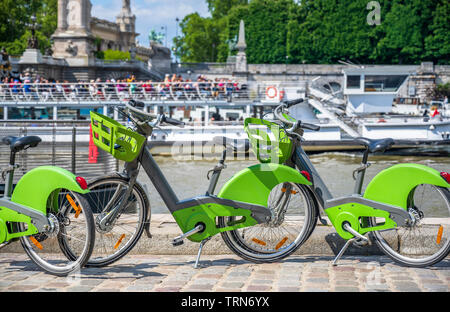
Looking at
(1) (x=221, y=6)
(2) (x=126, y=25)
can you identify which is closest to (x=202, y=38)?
(1) (x=221, y=6)

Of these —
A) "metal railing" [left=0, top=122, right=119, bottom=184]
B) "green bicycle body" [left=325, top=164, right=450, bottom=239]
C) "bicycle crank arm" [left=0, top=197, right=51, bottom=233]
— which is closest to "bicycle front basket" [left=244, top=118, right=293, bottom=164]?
"green bicycle body" [left=325, top=164, right=450, bottom=239]

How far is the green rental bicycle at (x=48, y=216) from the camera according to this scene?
4020mm

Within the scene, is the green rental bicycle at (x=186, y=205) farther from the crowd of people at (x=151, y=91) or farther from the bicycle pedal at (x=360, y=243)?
the crowd of people at (x=151, y=91)

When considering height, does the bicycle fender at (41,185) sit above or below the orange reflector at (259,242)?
above

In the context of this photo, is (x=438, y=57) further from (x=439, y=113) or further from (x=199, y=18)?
(x=439, y=113)

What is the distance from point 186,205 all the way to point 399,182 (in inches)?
54.1

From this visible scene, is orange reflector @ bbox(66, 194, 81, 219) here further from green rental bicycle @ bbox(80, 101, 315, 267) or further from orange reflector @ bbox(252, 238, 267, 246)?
orange reflector @ bbox(252, 238, 267, 246)

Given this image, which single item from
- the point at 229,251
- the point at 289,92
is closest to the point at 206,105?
the point at 289,92

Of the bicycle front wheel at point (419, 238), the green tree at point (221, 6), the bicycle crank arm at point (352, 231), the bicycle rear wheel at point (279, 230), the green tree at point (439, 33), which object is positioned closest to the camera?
the bicycle front wheel at point (419, 238)

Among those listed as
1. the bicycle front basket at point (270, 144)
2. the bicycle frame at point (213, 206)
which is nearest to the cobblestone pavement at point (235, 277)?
the bicycle frame at point (213, 206)

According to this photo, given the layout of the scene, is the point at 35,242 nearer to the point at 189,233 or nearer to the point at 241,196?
the point at 189,233

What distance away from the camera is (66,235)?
4125 millimetres
